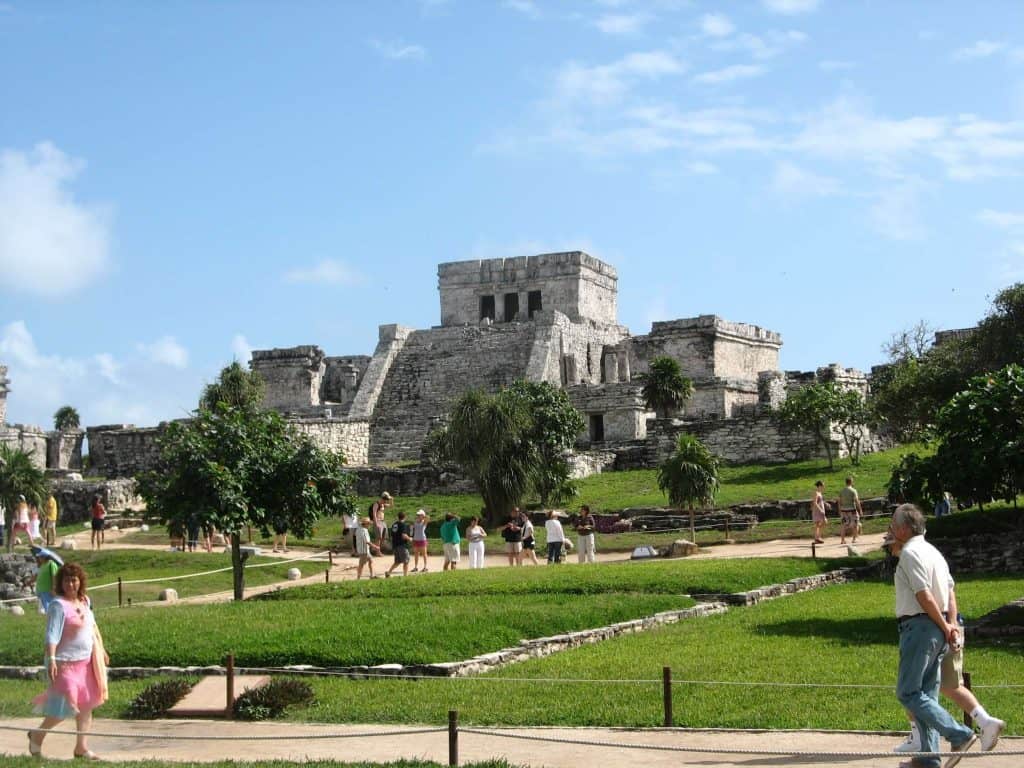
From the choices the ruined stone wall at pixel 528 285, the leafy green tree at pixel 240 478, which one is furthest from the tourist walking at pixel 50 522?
the ruined stone wall at pixel 528 285

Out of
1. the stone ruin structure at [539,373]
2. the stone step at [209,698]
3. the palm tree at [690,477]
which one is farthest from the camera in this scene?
the stone ruin structure at [539,373]

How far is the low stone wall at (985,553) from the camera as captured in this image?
21.3 m

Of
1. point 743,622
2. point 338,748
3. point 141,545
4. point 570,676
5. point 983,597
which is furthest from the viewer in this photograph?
point 141,545

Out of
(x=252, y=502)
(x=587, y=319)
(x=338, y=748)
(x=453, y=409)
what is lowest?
(x=338, y=748)

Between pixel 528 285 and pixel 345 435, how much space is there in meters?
11.4

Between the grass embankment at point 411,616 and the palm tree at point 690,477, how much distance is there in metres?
5.75

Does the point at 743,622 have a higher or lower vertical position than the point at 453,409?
lower

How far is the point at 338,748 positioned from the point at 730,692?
10.6 ft

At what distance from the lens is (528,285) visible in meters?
52.5

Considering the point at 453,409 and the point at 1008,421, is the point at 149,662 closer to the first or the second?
the point at 1008,421

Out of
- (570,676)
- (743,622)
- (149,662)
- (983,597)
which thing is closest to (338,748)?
(570,676)

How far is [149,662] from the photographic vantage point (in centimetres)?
1466

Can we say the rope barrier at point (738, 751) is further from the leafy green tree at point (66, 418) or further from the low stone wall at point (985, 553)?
the leafy green tree at point (66, 418)

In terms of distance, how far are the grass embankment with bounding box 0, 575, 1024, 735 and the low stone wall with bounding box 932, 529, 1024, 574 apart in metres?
5.18
